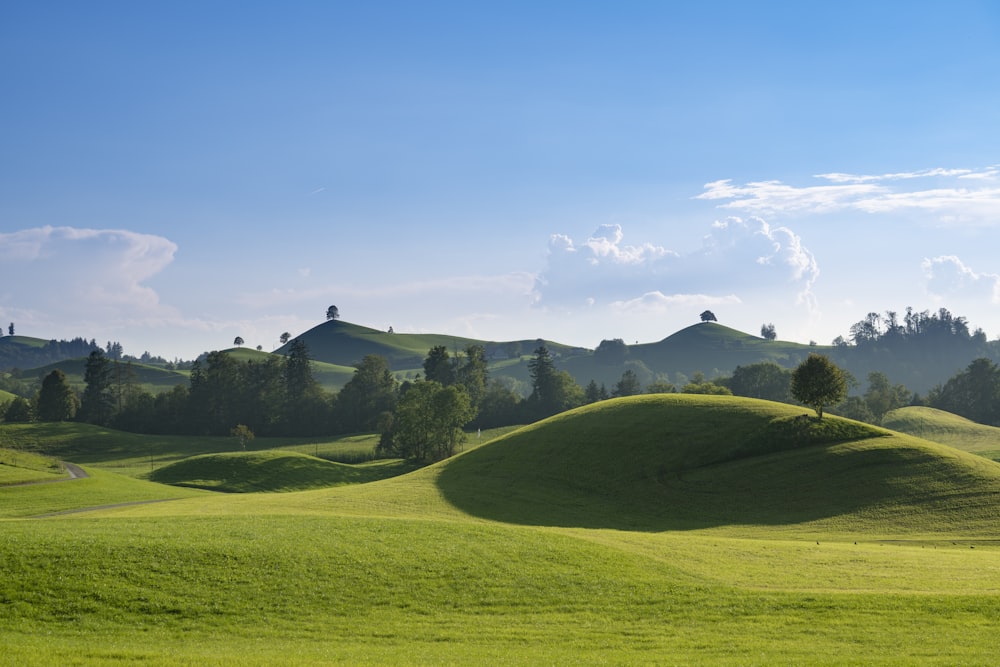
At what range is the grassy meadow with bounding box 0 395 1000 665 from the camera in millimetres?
25141

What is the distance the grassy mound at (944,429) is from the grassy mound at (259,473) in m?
113

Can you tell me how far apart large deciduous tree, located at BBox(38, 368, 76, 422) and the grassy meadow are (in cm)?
13863

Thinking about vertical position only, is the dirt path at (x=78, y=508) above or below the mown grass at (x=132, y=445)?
above

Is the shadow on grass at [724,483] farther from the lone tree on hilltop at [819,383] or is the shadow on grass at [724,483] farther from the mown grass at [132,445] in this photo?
the mown grass at [132,445]

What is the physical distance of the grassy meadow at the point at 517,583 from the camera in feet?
82.5

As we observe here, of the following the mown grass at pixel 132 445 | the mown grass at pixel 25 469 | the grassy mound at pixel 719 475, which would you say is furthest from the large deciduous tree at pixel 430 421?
the mown grass at pixel 25 469

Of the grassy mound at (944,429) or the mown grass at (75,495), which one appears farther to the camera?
the grassy mound at (944,429)

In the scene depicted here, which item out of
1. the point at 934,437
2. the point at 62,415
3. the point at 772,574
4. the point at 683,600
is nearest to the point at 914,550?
the point at 772,574

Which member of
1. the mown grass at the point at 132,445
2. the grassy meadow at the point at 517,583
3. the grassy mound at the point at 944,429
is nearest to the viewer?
the grassy meadow at the point at 517,583

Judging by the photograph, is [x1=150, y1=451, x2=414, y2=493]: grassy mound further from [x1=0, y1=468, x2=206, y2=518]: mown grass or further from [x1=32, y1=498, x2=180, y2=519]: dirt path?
[x1=32, y1=498, x2=180, y2=519]: dirt path

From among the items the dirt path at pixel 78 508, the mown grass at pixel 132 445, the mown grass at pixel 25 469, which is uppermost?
the mown grass at pixel 25 469

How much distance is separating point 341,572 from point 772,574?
21258mm

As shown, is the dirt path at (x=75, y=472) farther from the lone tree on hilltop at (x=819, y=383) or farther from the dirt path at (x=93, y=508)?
the lone tree on hilltop at (x=819, y=383)

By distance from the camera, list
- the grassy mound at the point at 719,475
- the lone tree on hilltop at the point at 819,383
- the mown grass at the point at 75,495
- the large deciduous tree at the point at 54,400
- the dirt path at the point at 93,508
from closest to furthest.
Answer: the dirt path at the point at 93,508
the grassy mound at the point at 719,475
the mown grass at the point at 75,495
the lone tree on hilltop at the point at 819,383
the large deciduous tree at the point at 54,400
